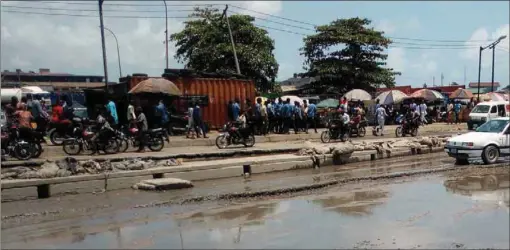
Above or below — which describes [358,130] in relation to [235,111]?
below

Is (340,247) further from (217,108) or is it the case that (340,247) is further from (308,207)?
(217,108)

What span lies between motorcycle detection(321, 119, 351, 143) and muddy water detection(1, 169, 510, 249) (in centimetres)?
1062

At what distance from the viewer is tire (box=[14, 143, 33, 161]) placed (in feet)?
46.2

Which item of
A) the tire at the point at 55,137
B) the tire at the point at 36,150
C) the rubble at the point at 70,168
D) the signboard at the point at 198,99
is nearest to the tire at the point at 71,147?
the tire at the point at 36,150

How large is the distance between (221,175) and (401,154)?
8066 millimetres

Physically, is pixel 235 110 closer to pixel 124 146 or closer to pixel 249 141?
pixel 249 141

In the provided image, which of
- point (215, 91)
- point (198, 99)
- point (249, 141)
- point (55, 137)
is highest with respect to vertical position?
point (215, 91)

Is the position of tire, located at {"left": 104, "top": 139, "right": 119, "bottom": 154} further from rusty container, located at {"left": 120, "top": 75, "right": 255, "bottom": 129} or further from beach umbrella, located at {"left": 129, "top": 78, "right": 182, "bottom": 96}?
rusty container, located at {"left": 120, "top": 75, "right": 255, "bottom": 129}

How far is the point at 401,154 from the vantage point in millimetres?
18828

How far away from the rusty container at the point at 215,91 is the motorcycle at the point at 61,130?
531 cm

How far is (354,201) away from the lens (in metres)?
9.71

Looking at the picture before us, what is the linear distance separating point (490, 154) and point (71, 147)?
489 inches

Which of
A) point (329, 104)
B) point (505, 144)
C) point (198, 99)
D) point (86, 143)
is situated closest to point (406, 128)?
point (329, 104)

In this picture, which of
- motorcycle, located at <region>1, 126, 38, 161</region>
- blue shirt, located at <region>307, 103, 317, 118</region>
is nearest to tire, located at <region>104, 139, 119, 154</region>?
motorcycle, located at <region>1, 126, 38, 161</region>
